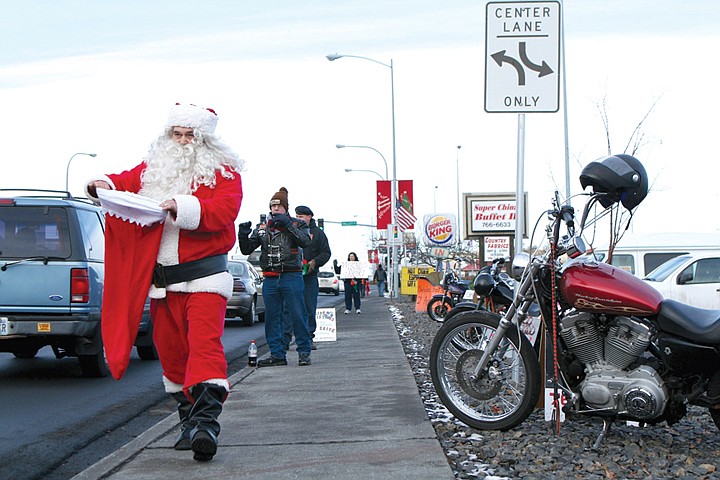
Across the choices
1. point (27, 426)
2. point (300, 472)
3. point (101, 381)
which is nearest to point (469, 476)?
point (300, 472)

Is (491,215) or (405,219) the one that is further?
(405,219)

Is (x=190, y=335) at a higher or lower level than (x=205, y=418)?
higher

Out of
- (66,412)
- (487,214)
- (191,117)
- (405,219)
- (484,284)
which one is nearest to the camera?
(191,117)

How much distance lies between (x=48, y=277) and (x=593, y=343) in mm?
5851

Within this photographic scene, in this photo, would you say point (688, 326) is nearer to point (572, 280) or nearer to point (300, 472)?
point (572, 280)

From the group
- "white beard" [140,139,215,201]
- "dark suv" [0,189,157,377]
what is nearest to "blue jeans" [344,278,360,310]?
"dark suv" [0,189,157,377]

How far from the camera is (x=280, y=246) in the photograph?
36.3 ft

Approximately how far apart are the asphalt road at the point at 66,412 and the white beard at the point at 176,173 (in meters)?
1.67

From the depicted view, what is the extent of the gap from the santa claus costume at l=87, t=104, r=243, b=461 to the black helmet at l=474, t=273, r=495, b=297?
2086 millimetres

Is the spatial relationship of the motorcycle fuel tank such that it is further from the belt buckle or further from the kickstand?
the belt buckle

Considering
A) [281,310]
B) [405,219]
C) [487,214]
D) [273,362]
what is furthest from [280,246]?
[405,219]

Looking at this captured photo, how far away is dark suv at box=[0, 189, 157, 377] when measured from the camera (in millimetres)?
9719

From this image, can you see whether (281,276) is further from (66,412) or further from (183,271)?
(183,271)

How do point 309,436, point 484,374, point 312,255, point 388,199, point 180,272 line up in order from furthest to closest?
point 388,199 < point 312,255 < point 484,374 < point 309,436 < point 180,272
